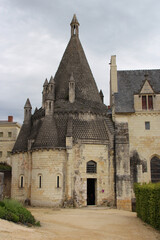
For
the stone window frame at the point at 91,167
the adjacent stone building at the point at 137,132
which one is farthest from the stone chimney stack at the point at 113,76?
the stone window frame at the point at 91,167

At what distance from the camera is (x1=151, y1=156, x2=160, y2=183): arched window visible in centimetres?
3128

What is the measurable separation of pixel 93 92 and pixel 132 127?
6285mm

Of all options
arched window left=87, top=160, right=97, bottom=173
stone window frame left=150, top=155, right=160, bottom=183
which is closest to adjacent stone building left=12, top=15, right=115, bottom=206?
arched window left=87, top=160, right=97, bottom=173

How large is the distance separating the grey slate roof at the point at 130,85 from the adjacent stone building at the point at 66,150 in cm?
223

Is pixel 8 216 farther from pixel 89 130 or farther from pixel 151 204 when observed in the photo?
pixel 89 130

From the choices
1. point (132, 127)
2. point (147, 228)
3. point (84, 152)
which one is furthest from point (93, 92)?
point (147, 228)

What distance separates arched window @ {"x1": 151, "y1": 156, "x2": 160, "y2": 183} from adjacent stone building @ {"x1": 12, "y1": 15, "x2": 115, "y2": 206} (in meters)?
5.03

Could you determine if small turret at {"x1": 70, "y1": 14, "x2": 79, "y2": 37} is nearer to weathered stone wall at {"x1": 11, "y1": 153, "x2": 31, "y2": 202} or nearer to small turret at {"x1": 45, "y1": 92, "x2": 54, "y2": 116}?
small turret at {"x1": 45, "y1": 92, "x2": 54, "y2": 116}

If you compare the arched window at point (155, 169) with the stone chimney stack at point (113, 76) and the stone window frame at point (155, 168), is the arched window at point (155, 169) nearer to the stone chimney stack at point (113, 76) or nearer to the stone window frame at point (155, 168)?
the stone window frame at point (155, 168)

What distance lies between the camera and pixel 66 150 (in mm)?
28438

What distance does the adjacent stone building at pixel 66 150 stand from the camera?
27922 millimetres

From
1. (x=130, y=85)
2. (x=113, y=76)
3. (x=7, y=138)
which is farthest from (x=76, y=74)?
(x=7, y=138)

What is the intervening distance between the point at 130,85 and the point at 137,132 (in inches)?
257

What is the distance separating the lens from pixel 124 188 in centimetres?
2867
